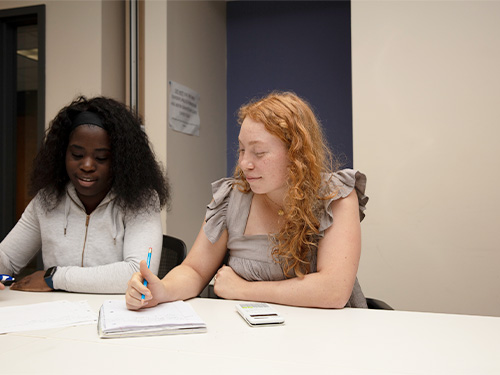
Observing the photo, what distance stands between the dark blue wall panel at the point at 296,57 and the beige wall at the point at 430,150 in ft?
2.72

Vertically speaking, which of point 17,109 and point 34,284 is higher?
A: point 17,109

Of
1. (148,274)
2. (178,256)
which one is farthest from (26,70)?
(148,274)

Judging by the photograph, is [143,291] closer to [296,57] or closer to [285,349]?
[285,349]

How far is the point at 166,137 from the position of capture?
9.18ft

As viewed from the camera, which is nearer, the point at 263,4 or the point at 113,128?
the point at 113,128

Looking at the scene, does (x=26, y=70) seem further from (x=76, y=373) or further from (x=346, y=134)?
(x=76, y=373)

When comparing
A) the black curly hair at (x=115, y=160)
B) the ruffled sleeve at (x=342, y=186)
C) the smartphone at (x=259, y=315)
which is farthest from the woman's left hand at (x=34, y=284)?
the ruffled sleeve at (x=342, y=186)

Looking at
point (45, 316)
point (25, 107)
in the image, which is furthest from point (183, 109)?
point (45, 316)

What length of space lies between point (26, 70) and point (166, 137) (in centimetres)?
114

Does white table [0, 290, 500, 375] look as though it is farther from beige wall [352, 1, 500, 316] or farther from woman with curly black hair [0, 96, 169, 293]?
beige wall [352, 1, 500, 316]

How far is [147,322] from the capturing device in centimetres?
103

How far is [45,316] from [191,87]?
7.32 feet

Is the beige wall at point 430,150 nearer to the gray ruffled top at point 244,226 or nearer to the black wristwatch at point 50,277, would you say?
the gray ruffled top at point 244,226

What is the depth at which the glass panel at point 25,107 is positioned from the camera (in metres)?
2.96
